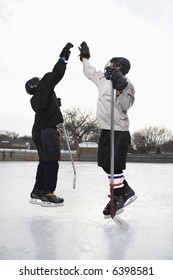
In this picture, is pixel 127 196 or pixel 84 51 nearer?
pixel 127 196

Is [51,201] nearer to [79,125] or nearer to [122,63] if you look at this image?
[122,63]

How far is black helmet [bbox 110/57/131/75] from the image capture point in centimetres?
315

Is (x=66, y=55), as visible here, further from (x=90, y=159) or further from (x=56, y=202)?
(x=90, y=159)

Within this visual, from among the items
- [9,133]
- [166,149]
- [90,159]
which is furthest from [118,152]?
[9,133]

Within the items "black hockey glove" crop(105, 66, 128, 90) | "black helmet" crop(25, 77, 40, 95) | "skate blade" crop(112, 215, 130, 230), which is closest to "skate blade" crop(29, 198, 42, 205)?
"skate blade" crop(112, 215, 130, 230)

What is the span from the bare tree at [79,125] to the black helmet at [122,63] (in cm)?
4206

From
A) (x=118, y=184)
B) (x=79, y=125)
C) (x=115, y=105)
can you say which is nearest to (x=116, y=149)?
(x=118, y=184)

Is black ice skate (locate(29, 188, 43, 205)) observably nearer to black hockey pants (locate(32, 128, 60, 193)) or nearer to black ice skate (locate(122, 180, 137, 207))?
black hockey pants (locate(32, 128, 60, 193))

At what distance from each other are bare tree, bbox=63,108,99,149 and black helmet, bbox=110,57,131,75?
1656 inches

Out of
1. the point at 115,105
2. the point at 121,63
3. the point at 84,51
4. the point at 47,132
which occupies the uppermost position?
the point at 84,51

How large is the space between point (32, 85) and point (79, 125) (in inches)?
1714

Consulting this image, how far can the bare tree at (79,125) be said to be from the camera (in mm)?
45969

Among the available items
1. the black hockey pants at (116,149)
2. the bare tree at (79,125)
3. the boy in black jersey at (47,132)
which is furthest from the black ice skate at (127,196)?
the bare tree at (79,125)

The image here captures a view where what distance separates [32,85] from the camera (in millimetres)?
3742
